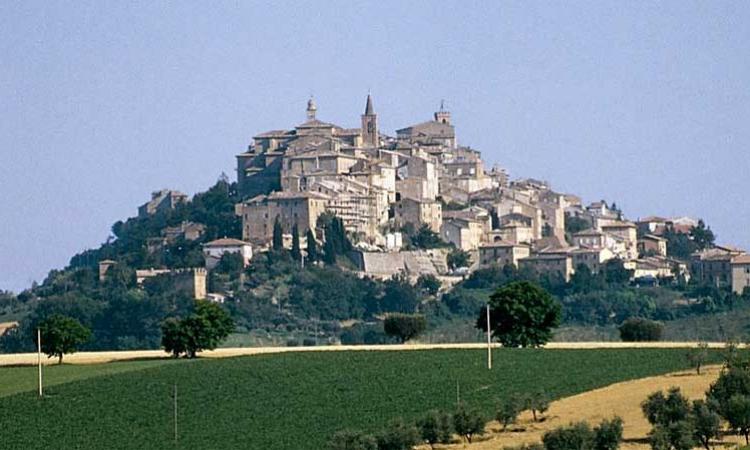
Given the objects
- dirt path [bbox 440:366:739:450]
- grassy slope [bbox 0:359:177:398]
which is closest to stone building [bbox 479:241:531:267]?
grassy slope [bbox 0:359:177:398]

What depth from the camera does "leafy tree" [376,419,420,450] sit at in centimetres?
4000

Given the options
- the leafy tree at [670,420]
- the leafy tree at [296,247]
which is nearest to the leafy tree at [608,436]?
the leafy tree at [670,420]

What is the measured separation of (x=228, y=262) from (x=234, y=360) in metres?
52.6

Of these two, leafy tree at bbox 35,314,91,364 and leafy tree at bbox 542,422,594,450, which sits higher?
leafy tree at bbox 35,314,91,364

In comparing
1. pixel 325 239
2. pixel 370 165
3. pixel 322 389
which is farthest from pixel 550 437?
pixel 370 165

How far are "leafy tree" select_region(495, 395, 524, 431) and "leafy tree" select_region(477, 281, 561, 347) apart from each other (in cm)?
2220

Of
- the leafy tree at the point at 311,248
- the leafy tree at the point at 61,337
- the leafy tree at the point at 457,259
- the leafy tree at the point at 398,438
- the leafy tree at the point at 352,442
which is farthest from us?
the leafy tree at the point at 457,259

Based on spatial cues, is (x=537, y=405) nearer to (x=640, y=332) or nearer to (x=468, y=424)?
(x=468, y=424)

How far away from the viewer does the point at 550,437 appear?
125 ft

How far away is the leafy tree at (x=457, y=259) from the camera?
398 feet

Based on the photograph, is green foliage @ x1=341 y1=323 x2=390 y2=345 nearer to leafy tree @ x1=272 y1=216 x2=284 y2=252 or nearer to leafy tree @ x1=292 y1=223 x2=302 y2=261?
leafy tree @ x1=292 y1=223 x2=302 y2=261

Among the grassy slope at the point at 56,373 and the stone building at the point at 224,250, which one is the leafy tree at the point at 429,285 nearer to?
the stone building at the point at 224,250

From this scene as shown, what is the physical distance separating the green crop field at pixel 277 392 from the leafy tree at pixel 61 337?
15.2 ft

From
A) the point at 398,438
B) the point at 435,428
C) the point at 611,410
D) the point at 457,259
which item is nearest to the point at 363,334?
the point at 457,259
